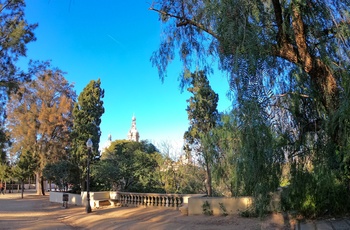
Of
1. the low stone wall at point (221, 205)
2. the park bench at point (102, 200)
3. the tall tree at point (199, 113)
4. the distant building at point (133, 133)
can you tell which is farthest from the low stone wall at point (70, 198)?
the distant building at point (133, 133)

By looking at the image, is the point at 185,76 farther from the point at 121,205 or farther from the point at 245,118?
the point at 121,205

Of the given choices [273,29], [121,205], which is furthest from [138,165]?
[273,29]

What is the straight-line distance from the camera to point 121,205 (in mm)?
18891

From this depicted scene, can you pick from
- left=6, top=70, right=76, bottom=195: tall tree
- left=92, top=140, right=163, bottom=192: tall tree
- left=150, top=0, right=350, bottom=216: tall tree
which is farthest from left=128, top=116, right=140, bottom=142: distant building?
left=150, top=0, right=350, bottom=216: tall tree

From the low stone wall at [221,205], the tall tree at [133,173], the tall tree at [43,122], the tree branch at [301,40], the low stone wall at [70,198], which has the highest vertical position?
the tall tree at [43,122]

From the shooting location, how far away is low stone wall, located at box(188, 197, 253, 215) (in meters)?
11.9

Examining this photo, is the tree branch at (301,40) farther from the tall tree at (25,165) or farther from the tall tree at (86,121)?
the tall tree at (25,165)

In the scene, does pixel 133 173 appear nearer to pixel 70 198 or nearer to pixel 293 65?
pixel 70 198

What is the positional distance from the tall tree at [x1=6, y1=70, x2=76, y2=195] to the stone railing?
63.3ft

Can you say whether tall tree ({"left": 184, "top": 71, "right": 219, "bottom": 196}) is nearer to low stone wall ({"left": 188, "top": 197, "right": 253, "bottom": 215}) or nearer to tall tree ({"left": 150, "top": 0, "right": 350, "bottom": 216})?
low stone wall ({"left": 188, "top": 197, "right": 253, "bottom": 215})

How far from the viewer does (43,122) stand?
35156mm

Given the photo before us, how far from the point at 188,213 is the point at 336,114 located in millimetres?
8590

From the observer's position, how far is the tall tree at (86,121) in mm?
26703

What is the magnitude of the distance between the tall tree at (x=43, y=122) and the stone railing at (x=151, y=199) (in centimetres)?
1929
